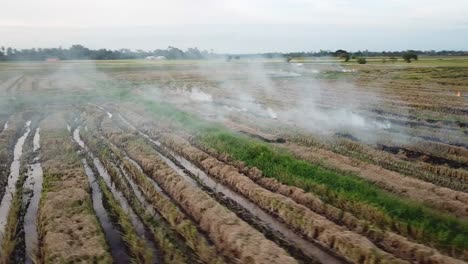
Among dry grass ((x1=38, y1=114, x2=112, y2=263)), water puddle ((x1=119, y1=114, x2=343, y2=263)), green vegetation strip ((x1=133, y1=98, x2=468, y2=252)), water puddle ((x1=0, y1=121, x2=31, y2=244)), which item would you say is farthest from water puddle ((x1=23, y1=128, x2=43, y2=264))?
green vegetation strip ((x1=133, y1=98, x2=468, y2=252))

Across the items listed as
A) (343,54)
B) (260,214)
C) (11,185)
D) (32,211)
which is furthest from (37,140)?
(343,54)

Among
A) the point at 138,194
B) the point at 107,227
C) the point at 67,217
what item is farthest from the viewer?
the point at 138,194

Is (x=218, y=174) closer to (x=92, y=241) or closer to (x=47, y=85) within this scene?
(x=92, y=241)

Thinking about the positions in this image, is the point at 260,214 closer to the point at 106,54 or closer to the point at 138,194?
the point at 138,194

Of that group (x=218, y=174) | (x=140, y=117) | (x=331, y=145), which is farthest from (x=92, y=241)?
(x=140, y=117)

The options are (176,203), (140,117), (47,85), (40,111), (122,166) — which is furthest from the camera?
(47,85)

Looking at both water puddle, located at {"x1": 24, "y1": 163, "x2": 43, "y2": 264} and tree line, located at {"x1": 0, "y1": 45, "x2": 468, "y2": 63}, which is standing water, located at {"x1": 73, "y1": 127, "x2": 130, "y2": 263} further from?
tree line, located at {"x1": 0, "y1": 45, "x2": 468, "y2": 63}
